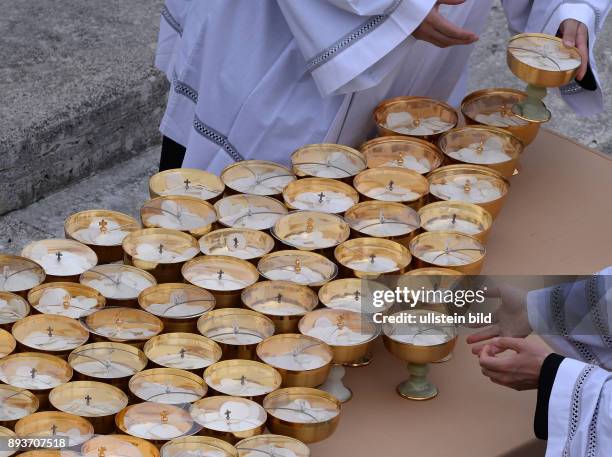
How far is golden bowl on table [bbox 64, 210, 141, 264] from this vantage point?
1.88 metres

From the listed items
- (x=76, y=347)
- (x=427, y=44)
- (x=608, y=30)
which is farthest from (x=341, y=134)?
(x=608, y=30)

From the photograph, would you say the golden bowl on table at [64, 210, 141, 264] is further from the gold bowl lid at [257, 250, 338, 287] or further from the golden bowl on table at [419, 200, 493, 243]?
the golden bowl on table at [419, 200, 493, 243]

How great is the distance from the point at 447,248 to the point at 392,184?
0.68 feet

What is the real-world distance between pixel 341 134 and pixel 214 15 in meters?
0.32

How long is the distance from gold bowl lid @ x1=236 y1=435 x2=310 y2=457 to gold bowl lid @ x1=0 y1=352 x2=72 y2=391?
0.82 ft

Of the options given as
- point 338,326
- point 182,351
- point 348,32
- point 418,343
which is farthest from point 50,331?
point 348,32

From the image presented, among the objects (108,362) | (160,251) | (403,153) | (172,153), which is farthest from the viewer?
(172,153)

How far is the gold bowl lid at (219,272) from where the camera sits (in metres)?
1.81

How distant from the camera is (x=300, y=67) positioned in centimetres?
224

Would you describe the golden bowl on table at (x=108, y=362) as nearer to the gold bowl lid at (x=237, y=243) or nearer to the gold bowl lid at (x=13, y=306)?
the gold bowl lid at (x=13, y=306)

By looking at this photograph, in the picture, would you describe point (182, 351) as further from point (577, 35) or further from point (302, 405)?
point (577, 35)

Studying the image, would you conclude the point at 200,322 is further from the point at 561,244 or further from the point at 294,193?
the point at 561,244

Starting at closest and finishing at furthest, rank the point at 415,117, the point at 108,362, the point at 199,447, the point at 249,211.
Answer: the point at 199,447, the point at 108,362, the point at 249,211, the point at 415,117

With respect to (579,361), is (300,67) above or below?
above
